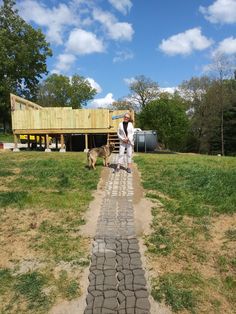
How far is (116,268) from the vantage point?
588cm

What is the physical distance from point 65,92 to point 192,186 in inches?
2534

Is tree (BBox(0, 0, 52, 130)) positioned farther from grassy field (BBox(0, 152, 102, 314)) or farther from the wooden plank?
grassy field (BBox(0, 152, 102, 314))

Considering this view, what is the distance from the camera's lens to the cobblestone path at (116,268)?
502 cm

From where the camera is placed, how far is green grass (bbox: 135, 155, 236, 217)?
27.4 ft

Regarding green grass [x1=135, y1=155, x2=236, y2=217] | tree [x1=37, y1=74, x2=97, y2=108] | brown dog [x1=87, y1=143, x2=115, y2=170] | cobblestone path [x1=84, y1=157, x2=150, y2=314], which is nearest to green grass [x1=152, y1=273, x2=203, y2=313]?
cobblestone path [x1=84, y1=157, x2=150, y2=314]

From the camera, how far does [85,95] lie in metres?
71.2

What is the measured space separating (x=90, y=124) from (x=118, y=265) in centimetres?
1441

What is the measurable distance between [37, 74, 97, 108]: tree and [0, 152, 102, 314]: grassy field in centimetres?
6049

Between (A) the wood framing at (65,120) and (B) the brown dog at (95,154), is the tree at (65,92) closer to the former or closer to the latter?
(A) the wood framing at (65,120)

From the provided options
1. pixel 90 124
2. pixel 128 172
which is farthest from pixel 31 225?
pixel 90 124

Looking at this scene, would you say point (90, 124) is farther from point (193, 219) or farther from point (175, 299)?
point (175, 299)

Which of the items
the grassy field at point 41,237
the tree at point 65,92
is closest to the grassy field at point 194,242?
the grassy field at point 41,237

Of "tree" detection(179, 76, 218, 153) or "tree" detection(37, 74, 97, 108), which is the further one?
"tree" detection(37, 74, 97, 108)

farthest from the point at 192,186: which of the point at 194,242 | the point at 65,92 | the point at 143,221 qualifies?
the point at 65,92
